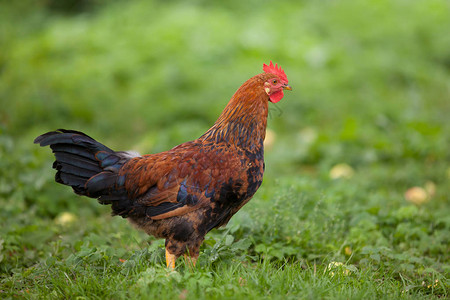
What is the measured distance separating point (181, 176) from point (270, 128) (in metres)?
5.39

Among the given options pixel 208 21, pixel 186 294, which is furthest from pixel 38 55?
pixel 186 294

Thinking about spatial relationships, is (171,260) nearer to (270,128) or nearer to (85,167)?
(85,167)

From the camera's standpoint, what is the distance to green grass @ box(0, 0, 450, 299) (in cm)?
357

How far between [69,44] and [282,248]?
28.7 ft

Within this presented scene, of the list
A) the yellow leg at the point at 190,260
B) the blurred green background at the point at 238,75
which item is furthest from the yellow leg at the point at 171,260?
the blurred green background at the point at 238,75

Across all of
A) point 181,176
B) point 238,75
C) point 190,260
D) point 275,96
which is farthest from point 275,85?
point 238,75

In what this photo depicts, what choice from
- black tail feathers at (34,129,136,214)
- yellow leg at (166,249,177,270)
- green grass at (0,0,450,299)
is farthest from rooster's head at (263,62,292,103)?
yellow leg at (166,249,177,270)

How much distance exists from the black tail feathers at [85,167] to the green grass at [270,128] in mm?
547

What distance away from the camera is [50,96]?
28.6 ft

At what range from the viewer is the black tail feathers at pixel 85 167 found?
11.3 ft

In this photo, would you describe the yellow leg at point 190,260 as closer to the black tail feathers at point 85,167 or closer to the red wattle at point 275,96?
the black tail feathers at point 85,167

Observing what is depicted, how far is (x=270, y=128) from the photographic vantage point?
28.5ft

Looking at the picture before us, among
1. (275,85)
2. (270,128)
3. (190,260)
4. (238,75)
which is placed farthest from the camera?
(238,75)

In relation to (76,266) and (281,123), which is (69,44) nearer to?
(281,123)
